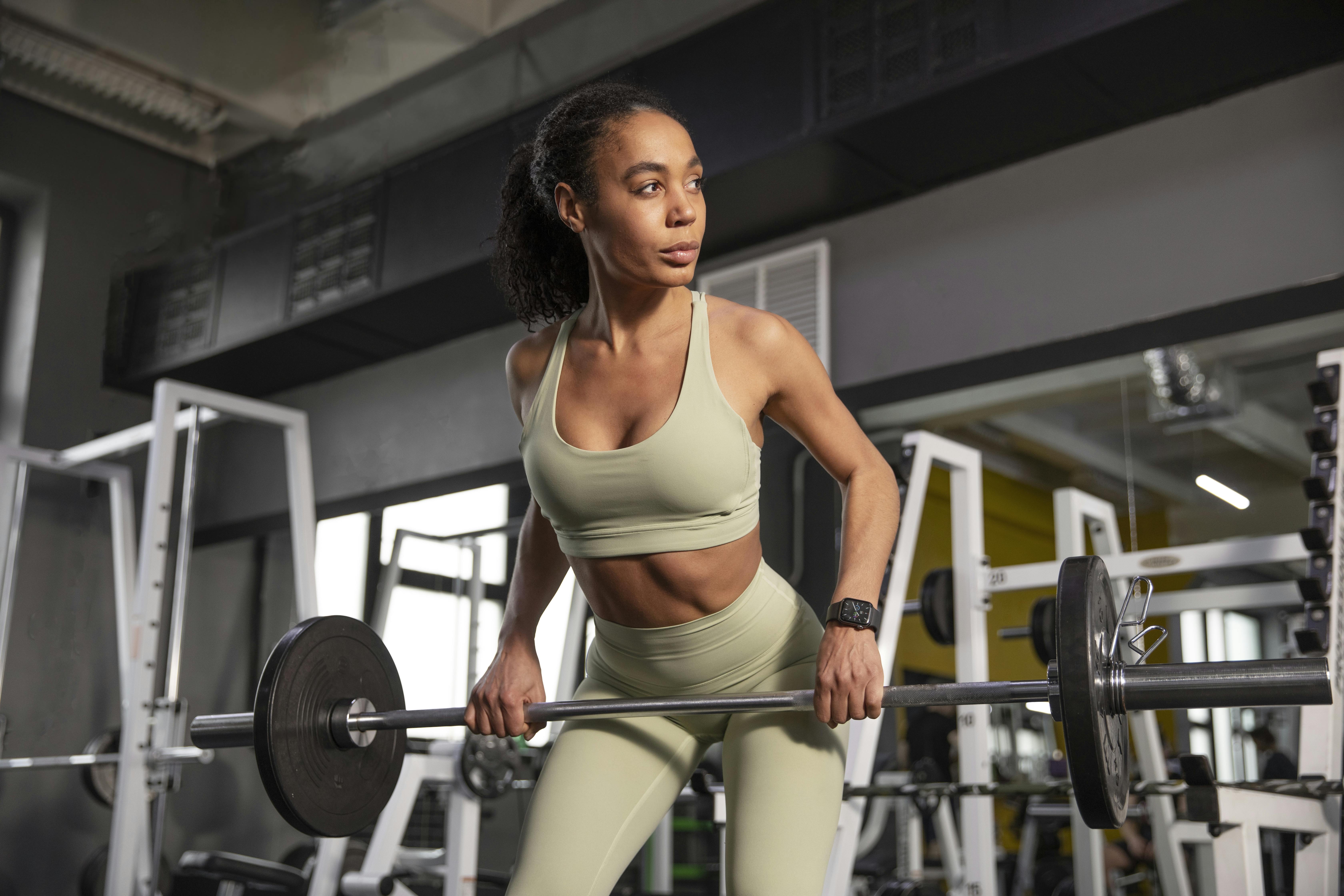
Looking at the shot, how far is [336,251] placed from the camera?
5.20 m

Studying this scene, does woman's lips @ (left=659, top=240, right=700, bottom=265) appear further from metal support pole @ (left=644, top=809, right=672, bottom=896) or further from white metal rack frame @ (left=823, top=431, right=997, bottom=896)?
metal support pole @ (left=644, top=809, right=672, bottom=896)

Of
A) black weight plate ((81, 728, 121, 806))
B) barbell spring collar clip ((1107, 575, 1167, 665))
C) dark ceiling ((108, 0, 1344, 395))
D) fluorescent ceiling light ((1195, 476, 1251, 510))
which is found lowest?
black weight plate ((81, 728, 121, 806))

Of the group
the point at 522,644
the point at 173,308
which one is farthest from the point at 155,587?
the point at 522,644

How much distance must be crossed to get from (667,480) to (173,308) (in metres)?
5.04

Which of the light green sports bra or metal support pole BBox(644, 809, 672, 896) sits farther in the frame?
metal support pole BBox(644, 809, 672, 896)

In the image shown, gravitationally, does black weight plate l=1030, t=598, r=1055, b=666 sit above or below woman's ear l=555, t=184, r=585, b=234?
below

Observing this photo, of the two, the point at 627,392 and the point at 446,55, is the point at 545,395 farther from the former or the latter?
the point at 446,55

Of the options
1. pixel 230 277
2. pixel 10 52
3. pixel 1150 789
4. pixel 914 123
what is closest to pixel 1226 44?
pixel 914 123

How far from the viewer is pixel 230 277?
555cm

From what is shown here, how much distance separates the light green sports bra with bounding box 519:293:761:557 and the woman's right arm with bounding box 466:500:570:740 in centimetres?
15

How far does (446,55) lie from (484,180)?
1.95 ft

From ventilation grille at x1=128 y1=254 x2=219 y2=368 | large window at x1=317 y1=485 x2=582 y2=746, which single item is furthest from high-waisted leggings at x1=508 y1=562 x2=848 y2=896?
ventilation grille at x1=128 y1=254 x2=219 y2=368

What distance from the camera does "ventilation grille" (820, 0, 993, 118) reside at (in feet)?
11.4

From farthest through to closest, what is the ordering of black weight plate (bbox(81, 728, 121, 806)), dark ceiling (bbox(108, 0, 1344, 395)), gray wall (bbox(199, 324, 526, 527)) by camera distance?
1. gray wall (bbox(199, 324, 526, 527))
2. black weight plate (bbox(81, 728, 121, 806))
3. dark ceiling (bbox(108, 0, 1344, 395))
